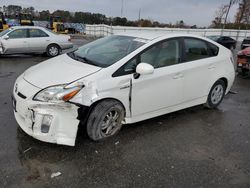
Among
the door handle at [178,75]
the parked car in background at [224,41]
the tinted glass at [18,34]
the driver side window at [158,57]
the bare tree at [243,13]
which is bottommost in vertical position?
the parked car in background at [224,41]

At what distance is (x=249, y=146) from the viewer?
3422mm

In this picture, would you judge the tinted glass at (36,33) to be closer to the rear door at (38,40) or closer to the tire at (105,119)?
the rear door at (38,40)

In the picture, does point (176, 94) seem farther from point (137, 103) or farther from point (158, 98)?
point (137, 103)

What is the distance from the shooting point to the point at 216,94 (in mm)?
4719

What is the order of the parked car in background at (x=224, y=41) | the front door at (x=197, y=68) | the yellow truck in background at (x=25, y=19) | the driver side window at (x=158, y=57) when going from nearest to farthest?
the driver side window at (x=158, y=57) < the front door at (x=197, y=68) < the parked car in background at (x=224, y=41) < the yellow truck in background at (x=25, y=19)

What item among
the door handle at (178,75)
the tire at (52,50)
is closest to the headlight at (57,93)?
the door handle at (178,75)

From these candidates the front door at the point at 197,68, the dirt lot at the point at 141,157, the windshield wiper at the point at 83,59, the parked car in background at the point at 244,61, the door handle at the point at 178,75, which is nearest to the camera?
the dirt lot at the point at 141,157

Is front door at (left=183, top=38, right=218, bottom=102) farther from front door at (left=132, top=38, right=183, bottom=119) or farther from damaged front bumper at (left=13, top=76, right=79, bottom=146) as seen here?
damaged front bumper at (left=13, top=76, right=79, bottom=146)

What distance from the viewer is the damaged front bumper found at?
2811 millimetres

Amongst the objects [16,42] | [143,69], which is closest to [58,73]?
[143,69]

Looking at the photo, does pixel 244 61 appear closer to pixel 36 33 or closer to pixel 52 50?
pixel 52 50

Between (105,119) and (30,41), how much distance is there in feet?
28.4

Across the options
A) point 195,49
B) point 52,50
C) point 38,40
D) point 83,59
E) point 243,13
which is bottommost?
point 52,50

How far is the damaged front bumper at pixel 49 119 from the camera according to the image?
2.81 metres
